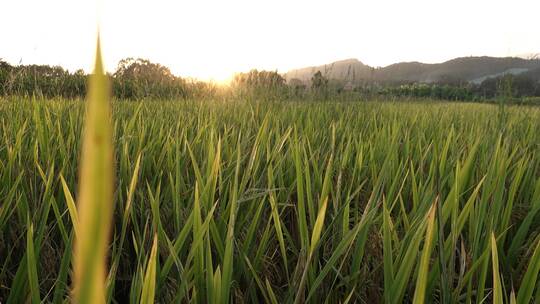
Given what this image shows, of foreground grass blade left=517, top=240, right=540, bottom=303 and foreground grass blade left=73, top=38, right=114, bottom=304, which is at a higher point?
foreground grass blade left=73, top=38, right=114, bottom=304

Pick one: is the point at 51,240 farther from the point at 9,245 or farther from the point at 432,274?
the point at 432,274

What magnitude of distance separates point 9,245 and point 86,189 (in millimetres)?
848

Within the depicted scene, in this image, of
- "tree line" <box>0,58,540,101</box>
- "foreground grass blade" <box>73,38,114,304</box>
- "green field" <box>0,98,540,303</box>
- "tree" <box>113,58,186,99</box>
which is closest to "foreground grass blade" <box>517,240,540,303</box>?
"green field" <box>0,98,540,303</box>

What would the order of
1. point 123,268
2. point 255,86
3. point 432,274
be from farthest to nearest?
point 255,86
point 123,268
point 432,274

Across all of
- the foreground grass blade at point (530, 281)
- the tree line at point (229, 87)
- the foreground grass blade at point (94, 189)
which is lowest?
the foreground grass blade at point (530, 281)

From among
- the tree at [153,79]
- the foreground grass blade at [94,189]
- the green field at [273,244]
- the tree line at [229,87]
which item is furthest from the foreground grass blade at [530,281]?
the tree at [153,79]

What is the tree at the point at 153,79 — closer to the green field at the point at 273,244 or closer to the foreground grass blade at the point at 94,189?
the green field at the point at 273,244

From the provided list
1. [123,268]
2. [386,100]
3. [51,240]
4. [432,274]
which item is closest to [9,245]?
[51,240]

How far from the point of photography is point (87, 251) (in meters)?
0.10

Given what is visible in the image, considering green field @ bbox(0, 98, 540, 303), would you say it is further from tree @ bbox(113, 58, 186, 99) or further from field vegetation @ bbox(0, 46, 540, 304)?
tree @ bbox(113, 58, 186, 99)

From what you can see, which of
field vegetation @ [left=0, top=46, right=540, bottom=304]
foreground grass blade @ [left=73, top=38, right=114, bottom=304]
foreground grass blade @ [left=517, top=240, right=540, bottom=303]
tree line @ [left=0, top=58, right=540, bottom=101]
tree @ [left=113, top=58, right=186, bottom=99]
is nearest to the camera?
foreground grass blade @ [left=73, top=38, right=114, bottom=304]

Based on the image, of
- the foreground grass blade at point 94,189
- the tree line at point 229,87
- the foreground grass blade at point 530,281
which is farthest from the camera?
the tree line at point 229,87

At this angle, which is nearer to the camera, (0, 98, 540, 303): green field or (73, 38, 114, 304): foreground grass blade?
(73, 38, 114, 304): foreground grass blade

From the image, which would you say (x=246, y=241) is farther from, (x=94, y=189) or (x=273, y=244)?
A: (x=94, y=189)
